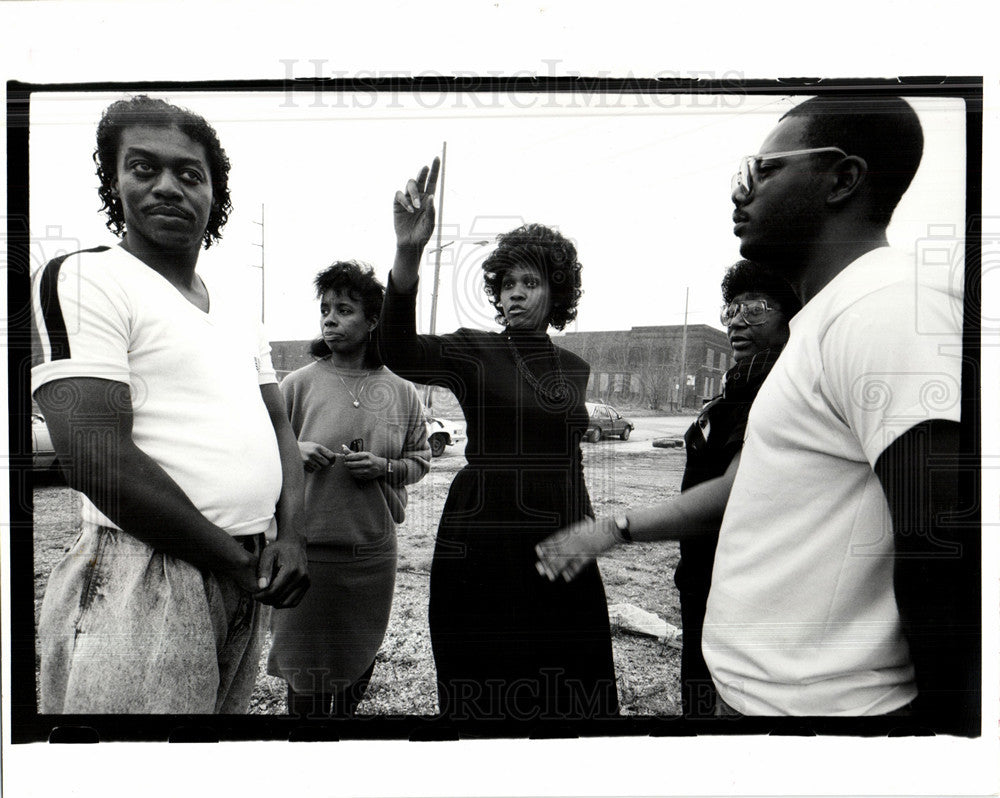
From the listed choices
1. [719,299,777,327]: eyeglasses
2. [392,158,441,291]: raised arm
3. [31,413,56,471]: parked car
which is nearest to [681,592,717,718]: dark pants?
[719,299,777,327]: eyeglasses

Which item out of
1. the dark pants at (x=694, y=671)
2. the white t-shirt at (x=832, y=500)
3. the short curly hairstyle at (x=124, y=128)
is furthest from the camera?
the dark pants at (x=694, y=671)

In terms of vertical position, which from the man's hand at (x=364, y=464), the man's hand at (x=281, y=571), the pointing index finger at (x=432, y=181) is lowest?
the man's hand at (x=281, y=571)

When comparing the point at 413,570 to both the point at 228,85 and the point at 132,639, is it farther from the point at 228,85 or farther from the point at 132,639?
the point at 228,85

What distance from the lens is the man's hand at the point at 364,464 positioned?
2.37 meters

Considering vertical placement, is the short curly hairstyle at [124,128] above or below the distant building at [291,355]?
above

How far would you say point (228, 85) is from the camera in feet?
7.59

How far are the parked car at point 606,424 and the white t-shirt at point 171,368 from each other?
0.98 metres

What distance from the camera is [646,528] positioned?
93.3 inches

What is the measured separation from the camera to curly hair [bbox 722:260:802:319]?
233 centimetres

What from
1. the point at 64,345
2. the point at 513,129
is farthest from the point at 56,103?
the point at 513,129

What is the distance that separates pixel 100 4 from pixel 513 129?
1.29 m

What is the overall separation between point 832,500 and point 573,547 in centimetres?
77

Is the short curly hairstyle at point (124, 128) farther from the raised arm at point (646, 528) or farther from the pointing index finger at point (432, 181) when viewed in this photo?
the raised arm at point (646, 528)

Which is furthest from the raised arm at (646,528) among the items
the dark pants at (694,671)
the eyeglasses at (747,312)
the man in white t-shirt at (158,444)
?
the man in white t-shirt at (158,444)
